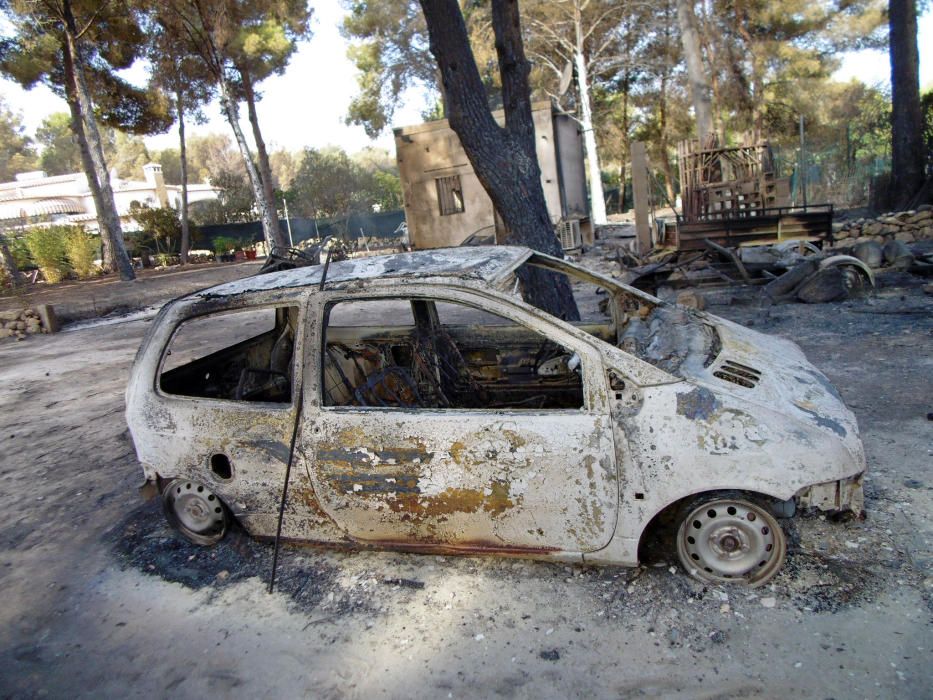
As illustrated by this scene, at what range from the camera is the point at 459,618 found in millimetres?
2699

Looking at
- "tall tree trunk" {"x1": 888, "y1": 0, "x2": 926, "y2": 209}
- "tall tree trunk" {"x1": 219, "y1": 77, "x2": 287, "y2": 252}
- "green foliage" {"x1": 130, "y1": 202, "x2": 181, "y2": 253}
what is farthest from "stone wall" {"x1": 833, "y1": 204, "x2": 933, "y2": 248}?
"green foliage" {"x1": 130, "y1": 202, "x2": 181, "y2": 253}

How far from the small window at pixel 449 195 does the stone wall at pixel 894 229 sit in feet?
→ 35.4

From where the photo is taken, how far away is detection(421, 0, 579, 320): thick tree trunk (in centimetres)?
660

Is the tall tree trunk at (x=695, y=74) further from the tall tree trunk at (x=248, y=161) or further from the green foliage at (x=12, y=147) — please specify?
the green foliage at (x=12, y=147)

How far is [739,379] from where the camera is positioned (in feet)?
8.91

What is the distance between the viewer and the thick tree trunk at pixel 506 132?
6598 mm

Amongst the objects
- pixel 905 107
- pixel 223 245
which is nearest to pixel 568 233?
pixel 905 107

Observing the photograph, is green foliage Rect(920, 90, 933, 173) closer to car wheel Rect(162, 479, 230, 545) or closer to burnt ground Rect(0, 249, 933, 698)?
burnt ground Rect(0, 249, 933, 698)

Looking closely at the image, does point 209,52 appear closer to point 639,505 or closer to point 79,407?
point 79,407

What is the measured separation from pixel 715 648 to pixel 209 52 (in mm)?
23558

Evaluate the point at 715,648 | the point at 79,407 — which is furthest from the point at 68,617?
the point at 79,407

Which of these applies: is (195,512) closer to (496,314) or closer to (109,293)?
(496,314)

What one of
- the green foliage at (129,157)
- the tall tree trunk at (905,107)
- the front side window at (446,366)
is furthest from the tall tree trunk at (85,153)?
the green foliage at (129,157)

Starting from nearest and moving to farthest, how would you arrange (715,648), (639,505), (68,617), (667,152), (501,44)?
(715,648), (639,505), (68,617), (501,44), (667,152)
